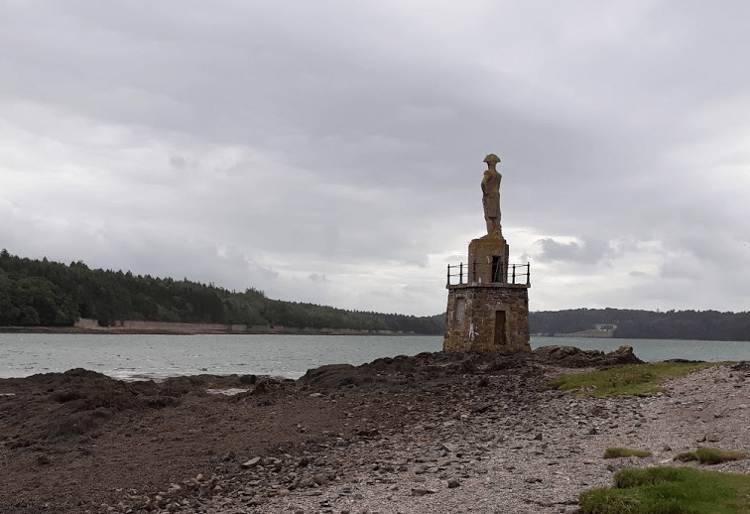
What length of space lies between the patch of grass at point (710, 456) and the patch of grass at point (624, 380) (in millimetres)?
7566

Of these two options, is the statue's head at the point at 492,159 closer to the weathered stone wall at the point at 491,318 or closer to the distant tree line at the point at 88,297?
the weathered stone wall at the point at 491,318

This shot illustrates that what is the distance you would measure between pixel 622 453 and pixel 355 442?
6.77m

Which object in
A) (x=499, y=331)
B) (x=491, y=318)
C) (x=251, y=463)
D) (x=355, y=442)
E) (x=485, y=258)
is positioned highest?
(x=485, y=258)

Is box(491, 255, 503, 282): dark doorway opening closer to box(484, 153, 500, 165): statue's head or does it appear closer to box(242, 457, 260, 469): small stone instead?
box(484, 153, 500, 165): statue's head

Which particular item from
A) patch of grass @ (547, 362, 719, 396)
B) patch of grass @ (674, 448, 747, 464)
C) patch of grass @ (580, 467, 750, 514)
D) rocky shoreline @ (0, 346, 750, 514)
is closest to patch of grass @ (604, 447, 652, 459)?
rocky shoreline @ (0, 346, 750, 514)

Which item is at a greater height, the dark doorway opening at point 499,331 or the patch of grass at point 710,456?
the dark doorway opening at point 499,331

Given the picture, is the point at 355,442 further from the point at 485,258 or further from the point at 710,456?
the point at 485,258

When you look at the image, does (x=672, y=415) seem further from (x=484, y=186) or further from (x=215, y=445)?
(x=484, y=186)

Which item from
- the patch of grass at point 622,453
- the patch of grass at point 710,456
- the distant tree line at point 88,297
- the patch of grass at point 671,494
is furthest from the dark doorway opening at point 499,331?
the distant tree line at point 88,297

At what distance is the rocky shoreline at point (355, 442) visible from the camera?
14.4 meters

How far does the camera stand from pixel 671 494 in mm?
11531

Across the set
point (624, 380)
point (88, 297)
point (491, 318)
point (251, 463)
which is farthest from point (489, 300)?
point (88, 297)

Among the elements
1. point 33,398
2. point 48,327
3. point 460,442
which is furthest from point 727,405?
point 48,327

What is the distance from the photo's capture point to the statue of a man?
127 ft
